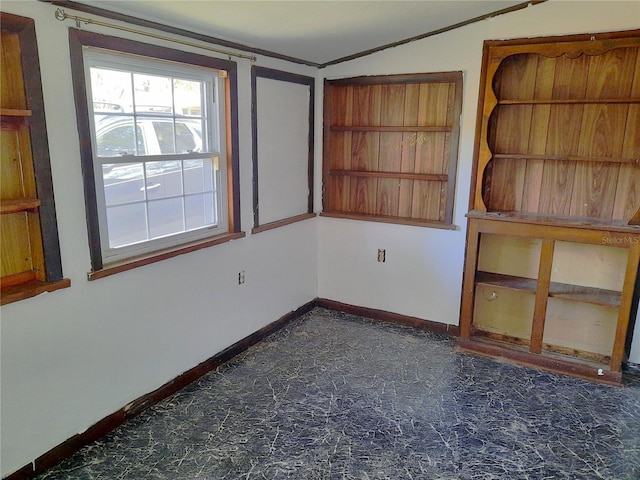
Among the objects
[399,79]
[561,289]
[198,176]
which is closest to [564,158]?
[561,289]

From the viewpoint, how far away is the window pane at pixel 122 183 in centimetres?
235

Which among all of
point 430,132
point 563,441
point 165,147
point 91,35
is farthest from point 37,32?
point 563,441

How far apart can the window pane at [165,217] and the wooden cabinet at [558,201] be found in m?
2.02

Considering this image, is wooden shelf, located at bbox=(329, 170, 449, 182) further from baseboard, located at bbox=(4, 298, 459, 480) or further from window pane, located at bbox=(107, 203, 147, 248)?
window pane, located at bbox=(107, 203, 147, 248)

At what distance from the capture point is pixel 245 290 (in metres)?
3.38

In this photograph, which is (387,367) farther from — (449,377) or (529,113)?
(529,113)

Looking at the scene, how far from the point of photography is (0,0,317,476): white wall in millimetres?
1987

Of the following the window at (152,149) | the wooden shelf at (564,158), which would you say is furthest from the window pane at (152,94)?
the wooden shelf at (564,158)

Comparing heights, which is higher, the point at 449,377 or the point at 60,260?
the point at 60,260

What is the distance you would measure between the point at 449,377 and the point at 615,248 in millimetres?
1449

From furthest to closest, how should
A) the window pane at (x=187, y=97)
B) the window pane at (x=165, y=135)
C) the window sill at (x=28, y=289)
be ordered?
the window pane at (x=187, y=97) < the window pane at (x=165, y=135) < the window sill at (x=28, y=289)

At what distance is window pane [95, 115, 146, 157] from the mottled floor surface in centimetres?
149

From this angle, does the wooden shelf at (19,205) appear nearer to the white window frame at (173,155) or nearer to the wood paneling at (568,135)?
the white window frame at (173,155)

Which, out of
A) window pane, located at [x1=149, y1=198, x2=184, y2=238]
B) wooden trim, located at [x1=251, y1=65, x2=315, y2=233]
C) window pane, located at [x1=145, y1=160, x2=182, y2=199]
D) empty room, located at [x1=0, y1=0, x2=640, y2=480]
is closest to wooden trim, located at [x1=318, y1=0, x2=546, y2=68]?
empty room, located at [x1=0, y1=0, x2=640, y2=480]
